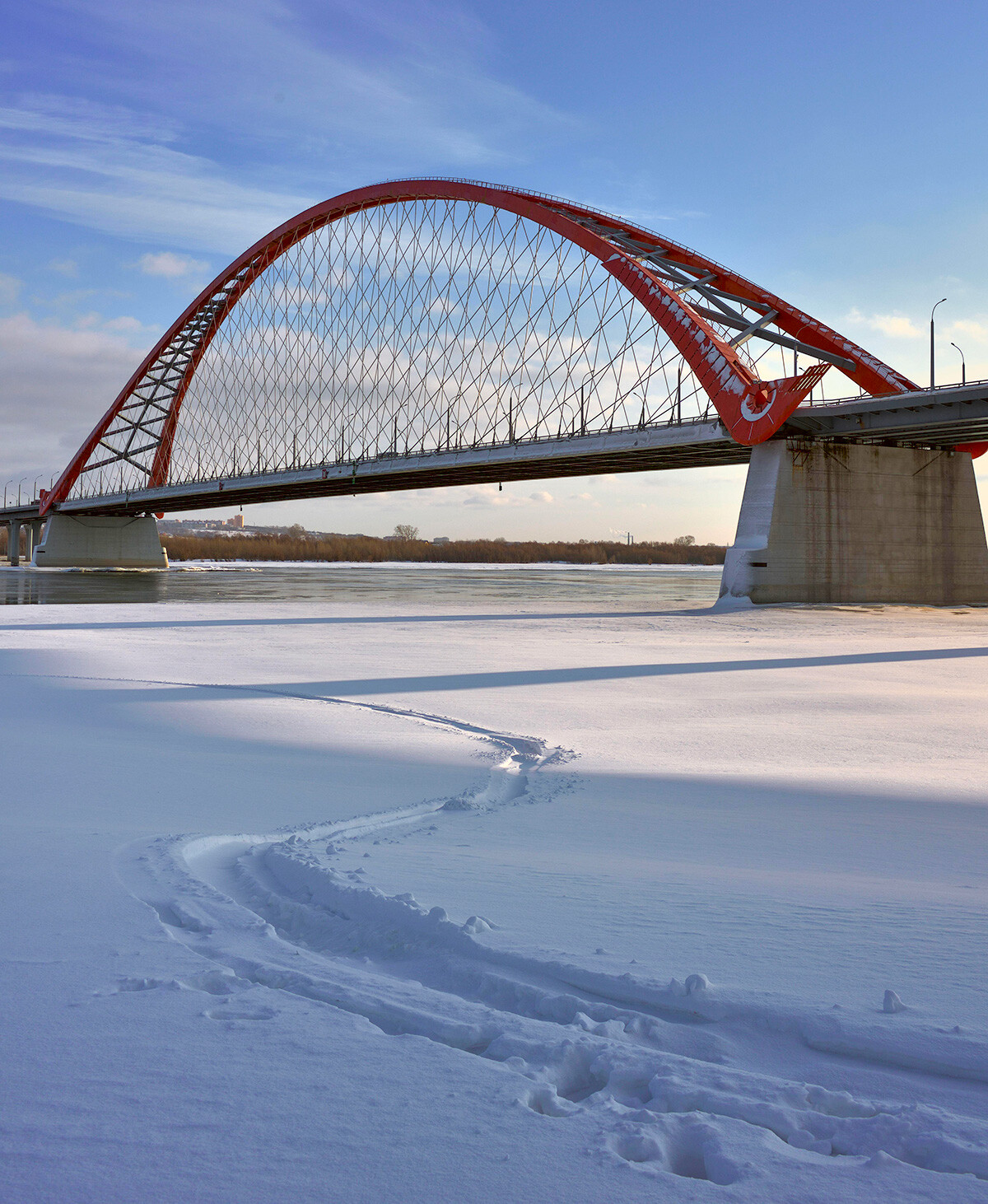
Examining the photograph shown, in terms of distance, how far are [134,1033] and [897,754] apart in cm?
602

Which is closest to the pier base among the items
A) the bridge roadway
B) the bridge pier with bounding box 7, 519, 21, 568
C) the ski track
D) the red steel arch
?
the bridge pier with bounding box 7, 519, 21, 568

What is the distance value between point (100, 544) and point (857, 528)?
76420 mm

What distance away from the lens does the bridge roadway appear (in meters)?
30.1

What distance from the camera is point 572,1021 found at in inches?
105

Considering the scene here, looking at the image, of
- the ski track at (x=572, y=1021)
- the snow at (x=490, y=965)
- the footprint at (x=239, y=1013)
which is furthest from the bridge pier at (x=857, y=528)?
the footprint at (x=239, y=1013)

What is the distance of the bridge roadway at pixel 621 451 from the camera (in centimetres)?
3012

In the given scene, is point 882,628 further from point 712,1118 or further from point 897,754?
point 712,1118

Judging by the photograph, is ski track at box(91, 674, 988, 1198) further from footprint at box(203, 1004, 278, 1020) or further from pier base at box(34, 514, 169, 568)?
pier base at box(34, 514, 169, 568)

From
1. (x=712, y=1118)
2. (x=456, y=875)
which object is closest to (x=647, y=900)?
(x=456, y=875)

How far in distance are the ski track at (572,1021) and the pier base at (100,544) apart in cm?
9284

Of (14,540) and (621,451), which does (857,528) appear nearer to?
(621,451)

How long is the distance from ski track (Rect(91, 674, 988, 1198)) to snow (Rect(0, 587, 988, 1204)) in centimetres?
1

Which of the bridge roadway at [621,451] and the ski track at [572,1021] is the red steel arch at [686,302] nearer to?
the bridge roadway at [621,451]

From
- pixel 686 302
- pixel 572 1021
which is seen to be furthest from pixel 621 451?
pixel 572 1021
